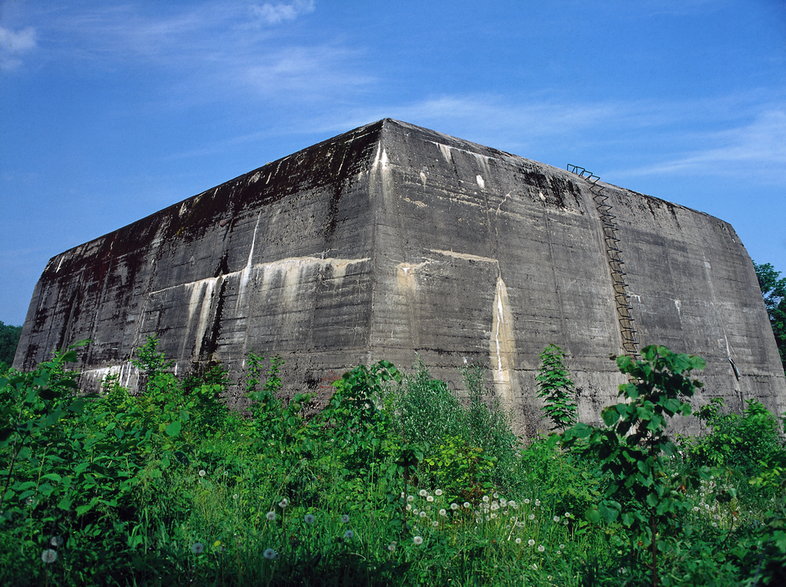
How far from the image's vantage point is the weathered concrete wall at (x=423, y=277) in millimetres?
9977

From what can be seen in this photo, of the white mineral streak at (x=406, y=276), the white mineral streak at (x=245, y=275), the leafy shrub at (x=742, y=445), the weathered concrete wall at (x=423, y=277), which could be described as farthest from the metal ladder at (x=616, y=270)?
the white mineral streak at (x=245, y=275)

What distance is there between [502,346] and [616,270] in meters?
4.35

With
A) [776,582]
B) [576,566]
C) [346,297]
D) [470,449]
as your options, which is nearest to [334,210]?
[346,297]

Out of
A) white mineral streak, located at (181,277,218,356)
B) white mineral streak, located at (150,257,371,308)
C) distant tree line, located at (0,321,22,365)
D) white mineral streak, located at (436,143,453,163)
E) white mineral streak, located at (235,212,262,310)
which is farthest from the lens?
distant tree line, located at (0,321,22,365)

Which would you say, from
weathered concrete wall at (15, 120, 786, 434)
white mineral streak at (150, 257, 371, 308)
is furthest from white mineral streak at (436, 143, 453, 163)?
white mineral streak at (150, 257, 371, 308)

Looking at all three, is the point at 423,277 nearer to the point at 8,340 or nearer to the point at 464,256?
the point at 464,256

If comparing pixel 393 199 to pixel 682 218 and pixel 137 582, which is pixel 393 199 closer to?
pixel 137 582

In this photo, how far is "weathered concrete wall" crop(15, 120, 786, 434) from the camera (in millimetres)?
9977

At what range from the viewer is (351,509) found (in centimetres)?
431

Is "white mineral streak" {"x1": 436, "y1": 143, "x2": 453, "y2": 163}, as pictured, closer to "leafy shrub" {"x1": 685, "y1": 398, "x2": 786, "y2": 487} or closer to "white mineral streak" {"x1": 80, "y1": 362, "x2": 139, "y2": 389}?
"leafy shrub" {"x1": 685, "y1": 398, "x2": 786, "y2": 487}

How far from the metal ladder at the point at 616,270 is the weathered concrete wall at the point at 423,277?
270 mm

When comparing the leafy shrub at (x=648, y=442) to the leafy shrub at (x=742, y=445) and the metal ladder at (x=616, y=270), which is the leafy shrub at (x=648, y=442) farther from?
the metal ladder at (x=616, y=270)

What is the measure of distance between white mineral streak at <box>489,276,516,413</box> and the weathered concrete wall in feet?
0.12

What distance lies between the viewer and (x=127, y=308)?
1530 centimetres
